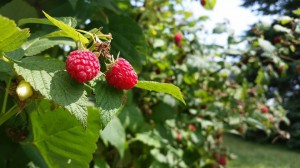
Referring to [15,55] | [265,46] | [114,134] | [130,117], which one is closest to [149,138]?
[130,117]

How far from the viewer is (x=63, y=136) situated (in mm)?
961

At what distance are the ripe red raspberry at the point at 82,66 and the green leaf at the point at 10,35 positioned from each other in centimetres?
9

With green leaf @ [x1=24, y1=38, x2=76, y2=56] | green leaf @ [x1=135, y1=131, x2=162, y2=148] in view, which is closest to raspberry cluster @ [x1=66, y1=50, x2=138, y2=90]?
green leaf @ [x1=24, y1=38, x2=76, y2=56]

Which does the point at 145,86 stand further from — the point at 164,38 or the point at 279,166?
the point at 279,166

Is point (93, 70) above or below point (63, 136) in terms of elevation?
above

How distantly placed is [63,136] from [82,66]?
1.41ft

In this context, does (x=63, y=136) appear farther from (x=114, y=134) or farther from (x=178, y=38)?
(x=178, y=38)

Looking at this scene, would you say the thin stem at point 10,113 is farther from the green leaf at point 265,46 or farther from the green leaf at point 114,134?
the green leaf at point 265,46

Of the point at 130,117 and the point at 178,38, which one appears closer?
the point at 130,117

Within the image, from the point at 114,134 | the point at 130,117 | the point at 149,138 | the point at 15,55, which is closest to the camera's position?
the point at 15,55

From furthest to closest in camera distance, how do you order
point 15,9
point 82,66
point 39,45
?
point 15,9
point 39,45
point 82,66

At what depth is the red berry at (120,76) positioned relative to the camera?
2.03 ft

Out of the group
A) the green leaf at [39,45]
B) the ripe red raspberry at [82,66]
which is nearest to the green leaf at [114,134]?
the green leaf at [39,45]

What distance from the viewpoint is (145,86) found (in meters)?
0.67
